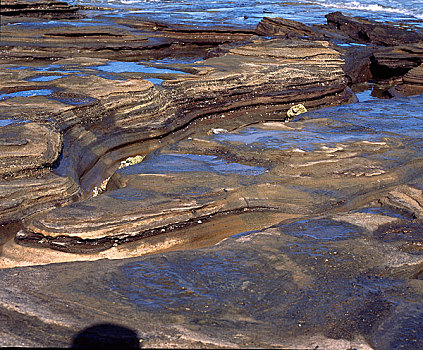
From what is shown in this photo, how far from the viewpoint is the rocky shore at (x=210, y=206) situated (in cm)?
280

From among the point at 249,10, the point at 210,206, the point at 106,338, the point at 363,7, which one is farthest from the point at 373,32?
the point at 106,338

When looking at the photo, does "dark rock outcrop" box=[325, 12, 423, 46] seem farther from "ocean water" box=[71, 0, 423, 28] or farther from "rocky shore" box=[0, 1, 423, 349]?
"rocky shore" box=[0, 1, 423, 349]

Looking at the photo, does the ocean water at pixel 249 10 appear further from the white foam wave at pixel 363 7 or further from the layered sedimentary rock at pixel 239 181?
the layered sedimentary rock at pixel 239 181

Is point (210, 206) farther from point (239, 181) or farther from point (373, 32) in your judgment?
point (373, 32)

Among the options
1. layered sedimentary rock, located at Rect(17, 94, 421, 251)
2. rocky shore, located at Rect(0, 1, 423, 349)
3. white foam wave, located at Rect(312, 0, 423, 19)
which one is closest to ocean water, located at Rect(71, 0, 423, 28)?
white foam wave, located at Rect(312, 0, 423, 19)

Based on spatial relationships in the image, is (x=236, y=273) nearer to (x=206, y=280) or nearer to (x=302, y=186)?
(x=206, y=280)

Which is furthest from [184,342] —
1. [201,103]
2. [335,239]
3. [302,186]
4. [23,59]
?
[23,59]

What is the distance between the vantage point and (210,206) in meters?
4.45

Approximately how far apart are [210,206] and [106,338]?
2.10 m

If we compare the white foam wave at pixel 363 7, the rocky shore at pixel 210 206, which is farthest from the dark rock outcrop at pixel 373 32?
the white foam wave at pixel 363 7

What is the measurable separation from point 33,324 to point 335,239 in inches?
90.3

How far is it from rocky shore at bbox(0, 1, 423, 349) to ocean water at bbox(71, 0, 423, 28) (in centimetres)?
692

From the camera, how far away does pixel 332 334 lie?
2732mm

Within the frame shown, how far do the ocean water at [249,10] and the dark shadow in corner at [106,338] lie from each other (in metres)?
12.4
